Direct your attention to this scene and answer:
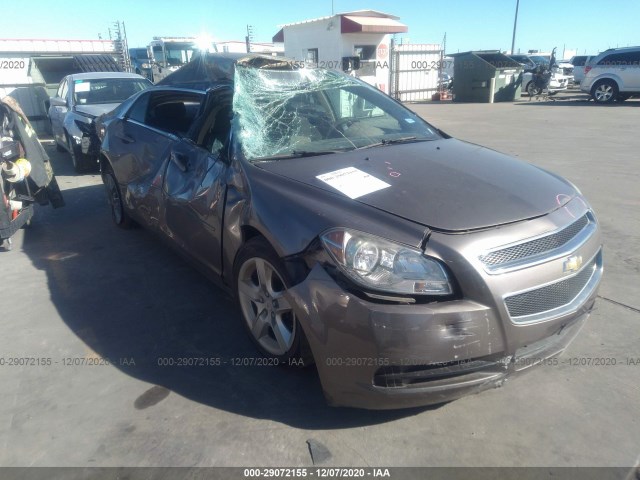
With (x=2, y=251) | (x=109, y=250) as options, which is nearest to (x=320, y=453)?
(x=109, y=250)

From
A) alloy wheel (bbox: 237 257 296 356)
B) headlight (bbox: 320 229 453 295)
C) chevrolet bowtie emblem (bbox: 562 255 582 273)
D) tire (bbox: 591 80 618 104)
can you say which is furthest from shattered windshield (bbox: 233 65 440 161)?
tire (bbox: 591 80 618 104)

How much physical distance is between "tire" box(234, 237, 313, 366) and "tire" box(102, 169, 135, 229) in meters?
2.85

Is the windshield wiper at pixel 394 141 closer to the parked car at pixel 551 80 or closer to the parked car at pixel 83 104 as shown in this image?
the parked car at pixel 83 104

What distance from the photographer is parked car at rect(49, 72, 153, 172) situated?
26.7ft

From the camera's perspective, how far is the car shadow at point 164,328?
265 centimetres

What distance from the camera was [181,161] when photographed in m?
3.60

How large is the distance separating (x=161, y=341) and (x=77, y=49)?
13.3m

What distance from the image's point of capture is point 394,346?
2.05 m

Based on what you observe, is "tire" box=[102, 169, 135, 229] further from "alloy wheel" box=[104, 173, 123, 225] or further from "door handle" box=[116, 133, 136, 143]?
"door handle" box=[116, 133, 136, 143]

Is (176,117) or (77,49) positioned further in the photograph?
(77,49)

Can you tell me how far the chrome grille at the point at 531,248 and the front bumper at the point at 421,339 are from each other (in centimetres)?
6

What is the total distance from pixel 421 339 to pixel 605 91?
20.2 metres

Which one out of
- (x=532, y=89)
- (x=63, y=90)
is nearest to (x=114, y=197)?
(x=63, y=90)

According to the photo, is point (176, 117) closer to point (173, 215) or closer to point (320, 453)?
point (173, 215)
